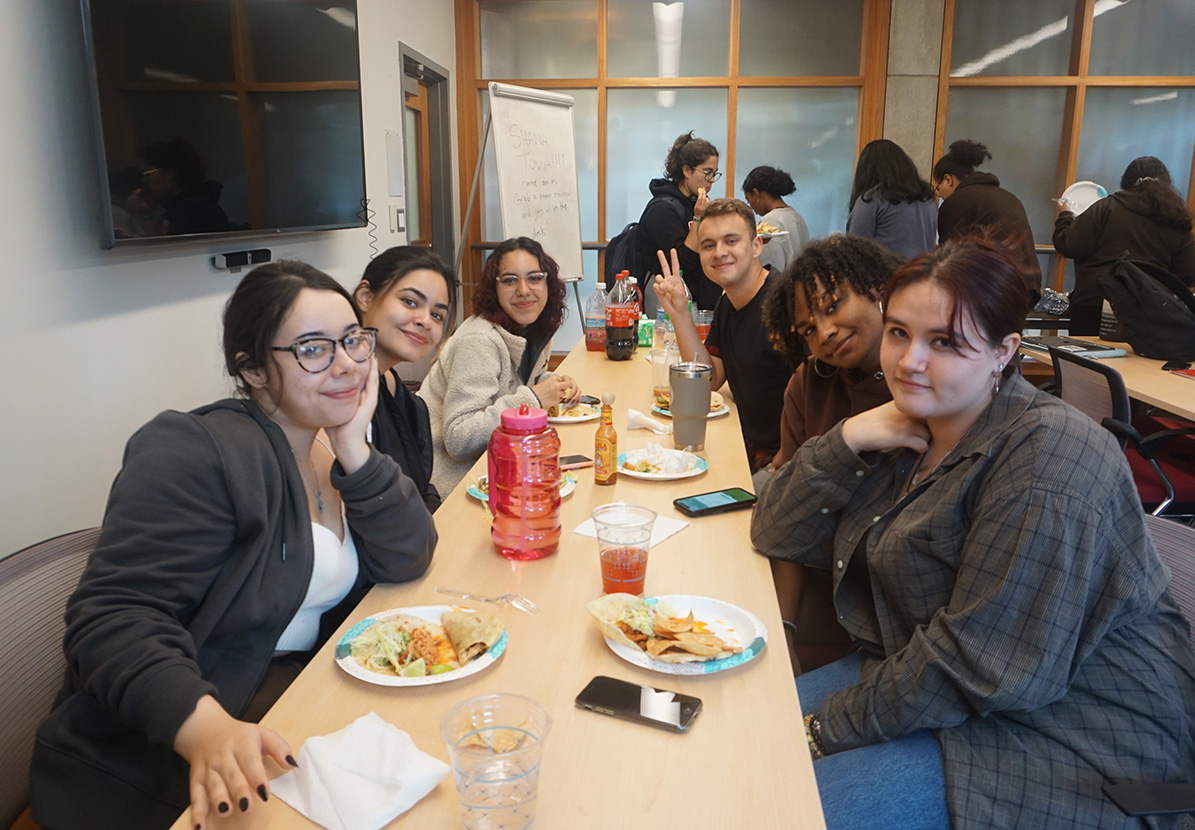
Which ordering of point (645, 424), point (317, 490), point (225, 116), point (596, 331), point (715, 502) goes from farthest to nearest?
1. point (596, 331)
2. point (225, 116)
3. point (645, 424)
4. point (715, 502)
5. point (317, 490)

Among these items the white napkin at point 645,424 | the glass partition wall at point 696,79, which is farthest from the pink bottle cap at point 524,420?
the glass partition wall at point 696,79

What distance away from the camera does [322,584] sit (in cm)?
139

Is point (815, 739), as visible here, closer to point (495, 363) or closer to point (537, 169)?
point (495, 363)

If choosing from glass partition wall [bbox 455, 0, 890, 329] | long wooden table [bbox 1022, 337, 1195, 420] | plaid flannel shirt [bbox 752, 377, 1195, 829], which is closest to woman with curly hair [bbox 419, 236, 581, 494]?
plaid flannel shirt [bbox 752, 377, 1195, 829]

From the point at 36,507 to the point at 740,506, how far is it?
184 cm

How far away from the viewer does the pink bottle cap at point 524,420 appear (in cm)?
151

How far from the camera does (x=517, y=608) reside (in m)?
1.33

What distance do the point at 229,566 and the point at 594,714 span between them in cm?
58

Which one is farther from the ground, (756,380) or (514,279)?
(514,279)

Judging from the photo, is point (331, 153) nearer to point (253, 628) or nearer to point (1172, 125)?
point (253, 628)

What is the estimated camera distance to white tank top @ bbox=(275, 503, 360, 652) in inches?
54.2

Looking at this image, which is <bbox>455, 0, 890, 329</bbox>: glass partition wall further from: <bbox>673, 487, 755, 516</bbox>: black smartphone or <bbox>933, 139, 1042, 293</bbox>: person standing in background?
<bbox>673, 487, 755, 516</bbox>: black smartphone

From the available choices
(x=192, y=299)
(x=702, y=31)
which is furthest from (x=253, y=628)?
(x=702, y=31)

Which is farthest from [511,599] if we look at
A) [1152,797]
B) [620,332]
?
[620,332]
